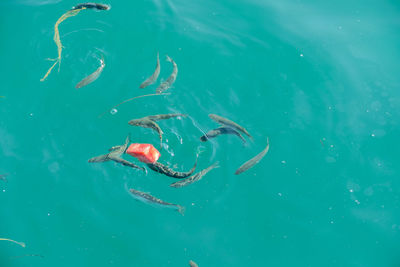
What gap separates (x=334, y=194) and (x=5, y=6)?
198 inches

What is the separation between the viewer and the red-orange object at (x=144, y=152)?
3.48 metres

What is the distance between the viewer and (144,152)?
3.46m

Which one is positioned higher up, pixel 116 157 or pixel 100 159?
pixel 116 157

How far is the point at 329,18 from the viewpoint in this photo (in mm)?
4887

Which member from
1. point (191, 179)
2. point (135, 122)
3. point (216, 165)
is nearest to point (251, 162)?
point (216, 165)

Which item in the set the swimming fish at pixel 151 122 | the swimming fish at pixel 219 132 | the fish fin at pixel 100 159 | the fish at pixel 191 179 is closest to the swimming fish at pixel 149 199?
the fish at pixel 191 179

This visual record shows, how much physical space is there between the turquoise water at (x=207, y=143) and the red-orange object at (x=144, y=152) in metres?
0.18

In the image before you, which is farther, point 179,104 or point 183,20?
point 183,20

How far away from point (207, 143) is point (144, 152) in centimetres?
72

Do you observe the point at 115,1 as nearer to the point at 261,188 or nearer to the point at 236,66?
the point at 236,66

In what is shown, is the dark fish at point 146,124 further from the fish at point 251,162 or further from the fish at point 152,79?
the fish at point 251,162

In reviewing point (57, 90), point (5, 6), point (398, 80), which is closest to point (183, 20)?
point (57, 90)

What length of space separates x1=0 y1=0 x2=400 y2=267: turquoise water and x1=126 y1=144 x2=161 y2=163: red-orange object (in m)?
0.18

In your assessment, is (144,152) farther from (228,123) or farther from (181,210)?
(228,123)
